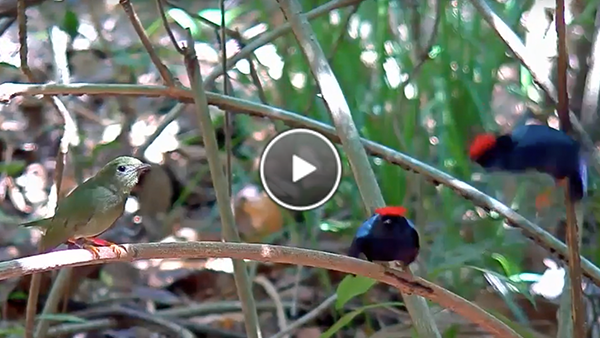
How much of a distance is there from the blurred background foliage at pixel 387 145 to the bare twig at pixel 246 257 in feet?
1.72

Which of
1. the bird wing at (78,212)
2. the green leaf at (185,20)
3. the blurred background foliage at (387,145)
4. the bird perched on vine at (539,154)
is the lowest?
the blurred background foliage at (387,145)

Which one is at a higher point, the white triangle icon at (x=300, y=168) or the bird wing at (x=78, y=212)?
the bird wing at (x=78, y=212)

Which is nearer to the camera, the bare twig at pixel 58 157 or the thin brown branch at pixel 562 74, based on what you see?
the thin brown branch at pixel 562 74

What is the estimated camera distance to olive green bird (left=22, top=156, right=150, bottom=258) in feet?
3.36

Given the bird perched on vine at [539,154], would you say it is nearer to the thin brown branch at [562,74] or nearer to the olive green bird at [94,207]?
the thin brown branch at [562,74]

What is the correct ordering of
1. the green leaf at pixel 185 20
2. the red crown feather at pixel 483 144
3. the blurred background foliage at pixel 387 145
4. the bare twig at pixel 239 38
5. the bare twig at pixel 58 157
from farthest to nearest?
the green leaf at pixel 185 20 → the blurred background foliage at pixel 387 145 → the bare twig at pixel 239 38 → the bare twig at pixel 58 157 → the red crown feather at pixel 483 144

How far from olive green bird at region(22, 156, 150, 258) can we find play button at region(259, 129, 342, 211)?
0.36 m

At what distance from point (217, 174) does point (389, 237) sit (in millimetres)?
399

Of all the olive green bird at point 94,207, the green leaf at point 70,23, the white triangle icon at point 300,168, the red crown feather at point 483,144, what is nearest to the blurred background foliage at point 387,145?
the green leaf at point 70,23

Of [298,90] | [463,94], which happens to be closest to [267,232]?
[298,90]

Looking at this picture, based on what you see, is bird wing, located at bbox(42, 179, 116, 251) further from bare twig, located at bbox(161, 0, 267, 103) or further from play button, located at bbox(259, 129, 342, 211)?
bare twig, located at bbox(161, 0, 267, 103)

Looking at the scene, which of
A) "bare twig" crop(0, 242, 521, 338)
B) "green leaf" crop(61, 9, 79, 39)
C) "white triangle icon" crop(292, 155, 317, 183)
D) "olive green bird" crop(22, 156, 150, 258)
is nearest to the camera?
"bare twig" crop(0, 242, 521, 338)

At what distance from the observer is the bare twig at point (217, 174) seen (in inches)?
44.3

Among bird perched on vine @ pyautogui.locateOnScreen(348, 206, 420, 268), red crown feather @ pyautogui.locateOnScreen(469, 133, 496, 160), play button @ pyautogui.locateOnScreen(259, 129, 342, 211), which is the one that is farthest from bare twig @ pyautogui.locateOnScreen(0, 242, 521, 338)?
play button @ pyautogui.locateOnScreen(259, 129, 342, 211)
